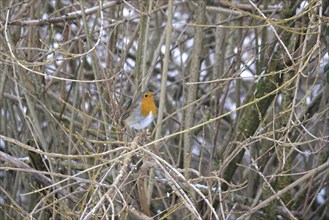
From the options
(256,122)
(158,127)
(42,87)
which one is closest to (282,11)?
(256,122)

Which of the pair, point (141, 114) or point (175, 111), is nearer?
point (175, 111)

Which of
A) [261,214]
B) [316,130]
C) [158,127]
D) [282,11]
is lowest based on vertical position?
[261,214]

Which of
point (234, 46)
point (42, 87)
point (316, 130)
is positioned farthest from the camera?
point (234, 46)

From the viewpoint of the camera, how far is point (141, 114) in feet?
14.9

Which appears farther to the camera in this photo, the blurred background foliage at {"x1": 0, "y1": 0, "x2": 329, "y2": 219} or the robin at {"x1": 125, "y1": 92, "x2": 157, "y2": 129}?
the robin at {"x1": 125, "y1": 92, "x2": 157, "y2": 129}

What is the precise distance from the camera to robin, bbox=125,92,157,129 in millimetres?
4496

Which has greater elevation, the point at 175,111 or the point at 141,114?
the point at 175,111

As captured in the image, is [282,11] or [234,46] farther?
[234,46]

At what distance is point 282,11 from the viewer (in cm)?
433

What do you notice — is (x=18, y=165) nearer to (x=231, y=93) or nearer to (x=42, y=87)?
(x=42, y=87)

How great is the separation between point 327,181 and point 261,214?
1.50 ft

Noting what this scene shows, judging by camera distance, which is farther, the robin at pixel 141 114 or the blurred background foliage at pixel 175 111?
the robin at pixel 141 114

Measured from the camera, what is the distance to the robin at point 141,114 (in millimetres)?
4496

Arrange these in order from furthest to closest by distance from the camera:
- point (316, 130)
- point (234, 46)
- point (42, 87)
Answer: point (234, 46) < point (316, 130) < point (42, 87)
